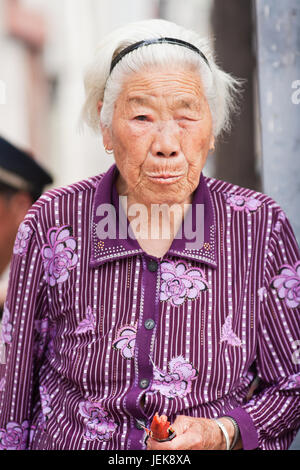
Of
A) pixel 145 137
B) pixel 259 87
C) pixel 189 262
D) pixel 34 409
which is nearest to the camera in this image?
pixel 145 137

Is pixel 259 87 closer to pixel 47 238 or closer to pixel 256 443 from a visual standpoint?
pixel 47 238

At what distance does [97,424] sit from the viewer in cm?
196

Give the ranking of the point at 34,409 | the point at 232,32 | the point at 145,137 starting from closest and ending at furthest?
the point at 145,137 < the point at 34,409 < the point at 232,32

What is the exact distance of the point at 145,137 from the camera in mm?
1894

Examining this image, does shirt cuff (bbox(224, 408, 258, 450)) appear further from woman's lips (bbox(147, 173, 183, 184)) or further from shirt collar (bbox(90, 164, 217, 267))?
woman's lips (bbox(147, 173, 183, 184))

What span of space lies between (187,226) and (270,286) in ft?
1.10

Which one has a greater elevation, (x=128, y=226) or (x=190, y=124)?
(x=190, y=124)

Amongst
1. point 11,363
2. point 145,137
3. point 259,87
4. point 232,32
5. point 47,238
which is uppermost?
point 232,32

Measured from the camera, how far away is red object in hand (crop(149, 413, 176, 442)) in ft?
5.67

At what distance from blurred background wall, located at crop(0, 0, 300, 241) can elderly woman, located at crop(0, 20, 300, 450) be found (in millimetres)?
361

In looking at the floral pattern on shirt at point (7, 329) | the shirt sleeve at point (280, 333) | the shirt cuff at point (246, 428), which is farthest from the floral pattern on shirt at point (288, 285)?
the floral pattern on shirt at point (7, 329)

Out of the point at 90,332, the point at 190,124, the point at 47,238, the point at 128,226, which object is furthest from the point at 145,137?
the point at 90,332

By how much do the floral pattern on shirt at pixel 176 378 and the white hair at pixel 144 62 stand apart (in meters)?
0.76

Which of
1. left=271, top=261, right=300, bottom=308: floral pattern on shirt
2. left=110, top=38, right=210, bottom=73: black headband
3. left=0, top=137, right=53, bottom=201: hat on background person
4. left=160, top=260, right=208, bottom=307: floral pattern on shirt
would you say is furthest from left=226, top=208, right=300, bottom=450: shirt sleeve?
left=0, top=137, right=53, bottom=201: hat on background person
